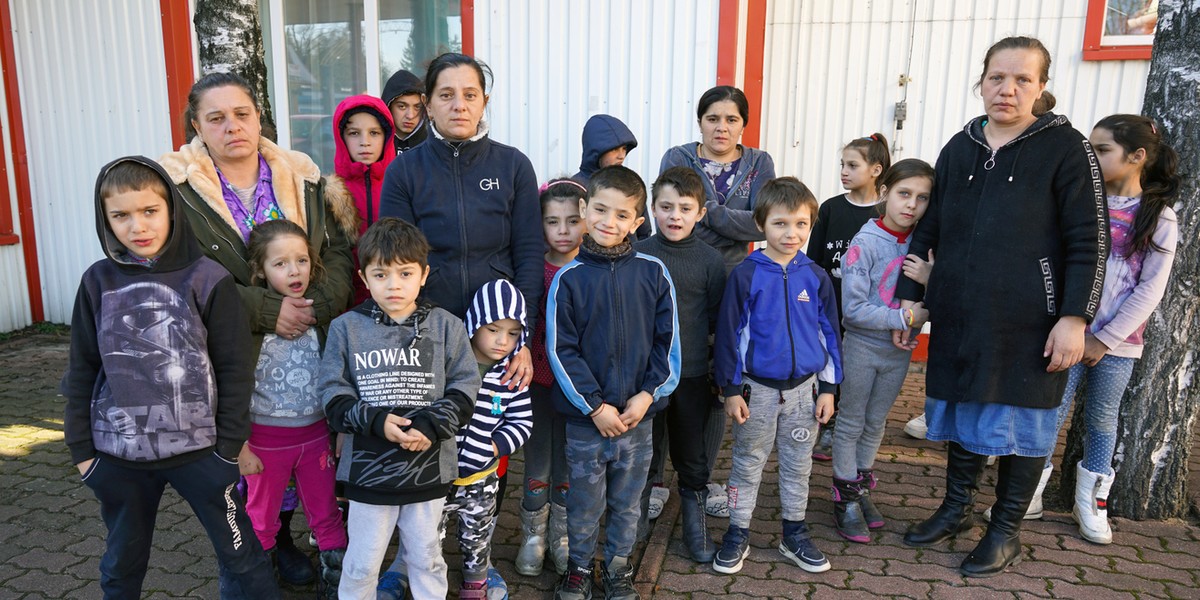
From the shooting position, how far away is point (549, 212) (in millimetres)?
3084

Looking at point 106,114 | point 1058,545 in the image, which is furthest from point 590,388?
point 106,114

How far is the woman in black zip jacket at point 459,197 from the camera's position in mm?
2797

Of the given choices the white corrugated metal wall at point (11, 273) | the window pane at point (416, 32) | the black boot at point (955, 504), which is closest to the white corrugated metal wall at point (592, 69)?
the window pane at point (416, 32)

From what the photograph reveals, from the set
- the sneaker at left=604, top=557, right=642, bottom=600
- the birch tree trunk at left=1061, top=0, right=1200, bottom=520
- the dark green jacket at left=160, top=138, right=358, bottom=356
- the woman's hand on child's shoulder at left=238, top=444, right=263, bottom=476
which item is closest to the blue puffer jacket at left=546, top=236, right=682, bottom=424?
the sneaker at left=604, top=557, right=642, bottom=600

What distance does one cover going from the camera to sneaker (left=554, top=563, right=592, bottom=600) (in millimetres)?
2828

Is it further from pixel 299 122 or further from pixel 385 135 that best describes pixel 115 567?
pixel 299 122

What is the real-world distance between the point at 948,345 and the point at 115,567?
9.94 ft

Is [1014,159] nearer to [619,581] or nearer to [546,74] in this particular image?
[619,581]

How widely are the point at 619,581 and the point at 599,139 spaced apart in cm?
193

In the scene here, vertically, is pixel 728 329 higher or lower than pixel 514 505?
higher

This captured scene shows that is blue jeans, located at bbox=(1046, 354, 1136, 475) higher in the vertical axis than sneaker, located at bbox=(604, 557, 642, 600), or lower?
higher

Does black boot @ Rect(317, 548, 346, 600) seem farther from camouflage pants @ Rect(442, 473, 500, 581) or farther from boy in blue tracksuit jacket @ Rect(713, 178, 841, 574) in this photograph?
boy in blue tracksuit jacket @ Rect(713, 178, 841, 574)

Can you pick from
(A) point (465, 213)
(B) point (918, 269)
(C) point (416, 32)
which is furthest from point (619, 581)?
(C) point (416, 32)

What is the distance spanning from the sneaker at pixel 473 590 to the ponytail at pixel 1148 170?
9.33ft
